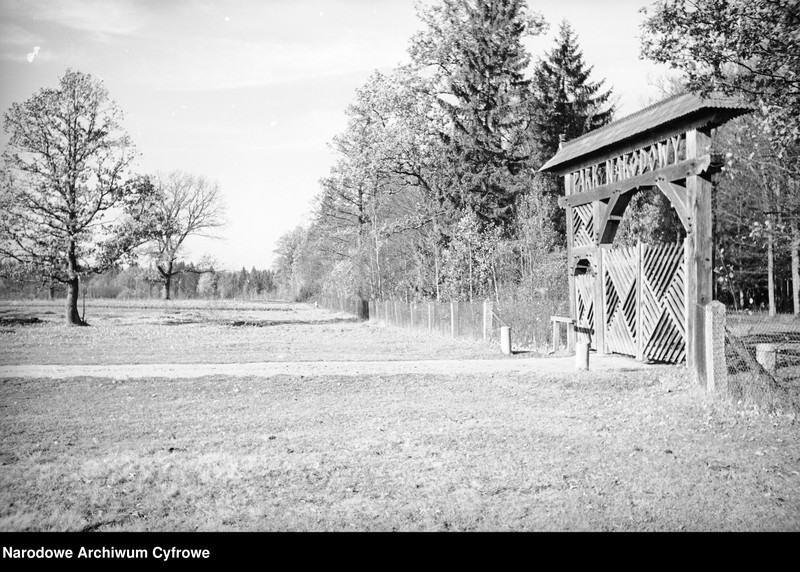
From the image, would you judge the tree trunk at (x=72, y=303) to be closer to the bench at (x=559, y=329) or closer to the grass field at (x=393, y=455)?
the grass field at (x=393, y=455)

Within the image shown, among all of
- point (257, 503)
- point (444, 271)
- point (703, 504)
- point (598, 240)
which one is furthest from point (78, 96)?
point (703, 504)

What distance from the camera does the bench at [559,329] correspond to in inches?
683

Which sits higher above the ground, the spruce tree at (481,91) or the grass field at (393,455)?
the spruce tree at (481,91)

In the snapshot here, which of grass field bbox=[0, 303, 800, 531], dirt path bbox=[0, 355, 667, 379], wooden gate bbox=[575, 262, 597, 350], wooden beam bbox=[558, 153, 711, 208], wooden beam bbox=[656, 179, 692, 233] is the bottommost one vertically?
grass field bbox=[0, 303, 800, 531]

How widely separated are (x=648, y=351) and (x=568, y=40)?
24.2 meters

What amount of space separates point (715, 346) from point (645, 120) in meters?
5.80

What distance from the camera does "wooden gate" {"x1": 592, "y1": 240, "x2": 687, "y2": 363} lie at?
13.5m

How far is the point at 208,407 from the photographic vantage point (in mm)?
10688

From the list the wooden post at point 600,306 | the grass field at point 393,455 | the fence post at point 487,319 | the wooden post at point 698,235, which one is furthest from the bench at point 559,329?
the wooden post at point 698,235

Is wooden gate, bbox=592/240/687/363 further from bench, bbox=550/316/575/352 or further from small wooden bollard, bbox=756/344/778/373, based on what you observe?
small wooden bollard, bbox=756/344/778/373

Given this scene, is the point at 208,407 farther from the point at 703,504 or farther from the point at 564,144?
the point at 564,144

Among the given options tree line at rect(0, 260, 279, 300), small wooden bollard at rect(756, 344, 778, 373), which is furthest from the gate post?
tree line at rect(0, 260, 279, 300)

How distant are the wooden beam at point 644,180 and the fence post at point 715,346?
317 centimetres

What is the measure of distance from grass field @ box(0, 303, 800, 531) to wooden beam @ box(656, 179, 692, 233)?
304 cm
